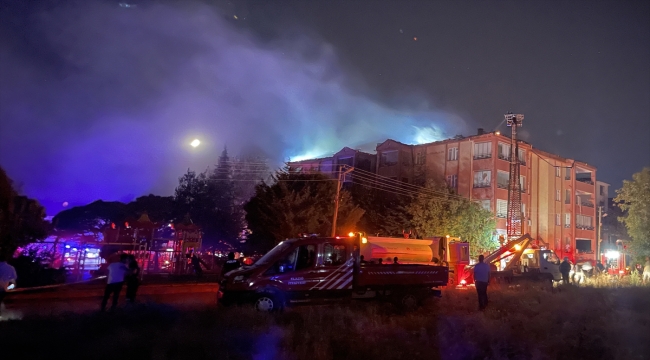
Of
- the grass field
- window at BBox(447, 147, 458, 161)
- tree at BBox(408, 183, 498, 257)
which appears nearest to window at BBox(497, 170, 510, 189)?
window at BBox(447, 147, 458, 161)

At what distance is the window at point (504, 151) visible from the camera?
4584 centimetres

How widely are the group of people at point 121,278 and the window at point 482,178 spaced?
1453 inches

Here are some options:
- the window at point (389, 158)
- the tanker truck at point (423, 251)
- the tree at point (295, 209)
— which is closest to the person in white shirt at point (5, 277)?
the tanker truck at point (423, 251)

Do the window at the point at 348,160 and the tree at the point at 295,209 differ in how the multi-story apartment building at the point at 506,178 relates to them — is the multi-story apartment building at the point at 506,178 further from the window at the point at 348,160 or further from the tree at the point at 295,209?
the tree at the point at 295,209

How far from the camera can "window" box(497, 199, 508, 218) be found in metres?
45.3

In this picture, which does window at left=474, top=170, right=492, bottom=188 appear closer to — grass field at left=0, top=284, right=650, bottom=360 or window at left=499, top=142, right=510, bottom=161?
window at left=499, top=142, right=510, bottom=161

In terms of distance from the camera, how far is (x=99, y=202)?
197ft

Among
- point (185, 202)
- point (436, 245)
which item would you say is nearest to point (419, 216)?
point (436, 245)

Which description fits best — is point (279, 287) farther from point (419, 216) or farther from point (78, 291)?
point (419, 216)

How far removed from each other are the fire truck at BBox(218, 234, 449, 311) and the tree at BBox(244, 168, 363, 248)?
707 inches

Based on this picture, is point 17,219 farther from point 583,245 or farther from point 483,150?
point 583,245

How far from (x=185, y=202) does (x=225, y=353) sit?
4938 centimetres

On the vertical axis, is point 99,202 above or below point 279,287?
above

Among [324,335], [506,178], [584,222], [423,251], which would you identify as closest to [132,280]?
[324,335]
